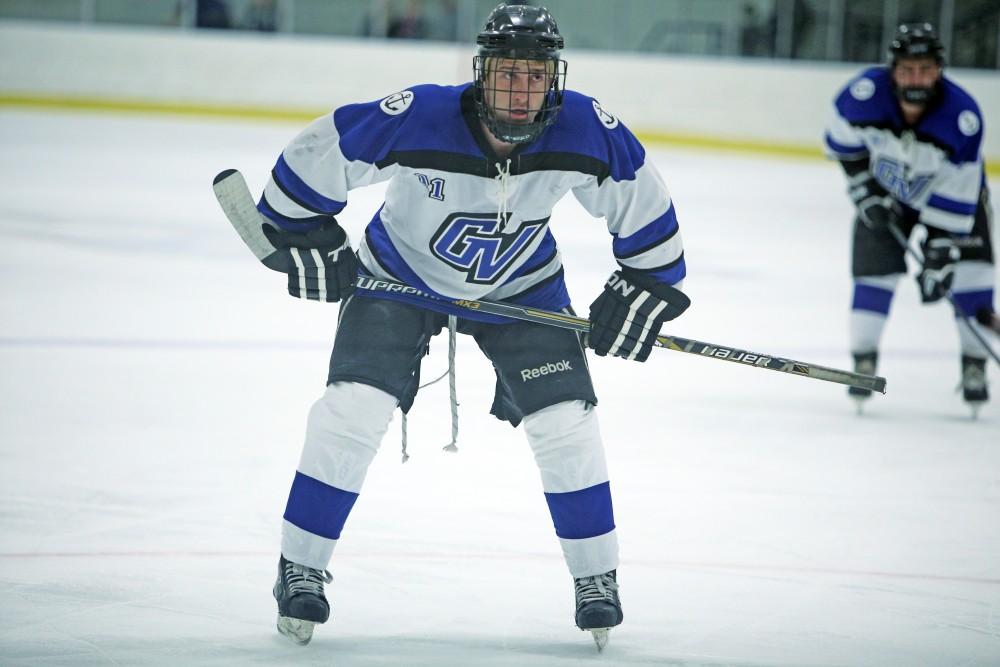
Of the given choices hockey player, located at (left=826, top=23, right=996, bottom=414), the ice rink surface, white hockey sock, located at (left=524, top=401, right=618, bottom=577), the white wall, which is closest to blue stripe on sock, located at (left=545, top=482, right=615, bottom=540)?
white hockey sock, located at (left=524, top=401, right=618, bottom=577)

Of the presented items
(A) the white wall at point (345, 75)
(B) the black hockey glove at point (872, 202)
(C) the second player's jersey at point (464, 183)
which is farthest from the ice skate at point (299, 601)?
(A) the white wall at point (345, 75)

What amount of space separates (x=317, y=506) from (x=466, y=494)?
1.00 m

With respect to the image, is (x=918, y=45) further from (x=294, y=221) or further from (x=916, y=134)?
(x=294, y=221)

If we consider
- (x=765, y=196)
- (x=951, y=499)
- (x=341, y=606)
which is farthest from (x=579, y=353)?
(x=765, y=196)

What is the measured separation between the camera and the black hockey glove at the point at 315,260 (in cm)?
224

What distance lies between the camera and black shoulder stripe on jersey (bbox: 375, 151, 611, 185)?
2166mm

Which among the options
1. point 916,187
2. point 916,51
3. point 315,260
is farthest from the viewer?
point 916,187

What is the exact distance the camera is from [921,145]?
4.08m

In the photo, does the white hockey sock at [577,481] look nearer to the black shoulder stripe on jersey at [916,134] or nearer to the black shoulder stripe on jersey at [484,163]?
the black shoulder stripe on jersey at [484,163]

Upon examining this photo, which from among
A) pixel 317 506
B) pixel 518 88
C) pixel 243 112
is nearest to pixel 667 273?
pixel 518 88

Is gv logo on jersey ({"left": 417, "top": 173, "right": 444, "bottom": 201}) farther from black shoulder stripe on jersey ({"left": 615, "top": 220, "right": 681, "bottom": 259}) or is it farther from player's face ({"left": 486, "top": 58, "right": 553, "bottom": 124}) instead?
black shoulder stripe on jersey ({"left": 615, "top": 220, "right": 681, "bottom": 259})

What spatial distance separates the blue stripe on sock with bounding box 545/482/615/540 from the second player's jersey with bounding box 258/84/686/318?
36 centimetres

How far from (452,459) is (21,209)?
4.39 m

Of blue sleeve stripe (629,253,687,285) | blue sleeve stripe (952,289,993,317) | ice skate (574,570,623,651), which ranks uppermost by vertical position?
blue sleeve stripe (629,253,687,285)
